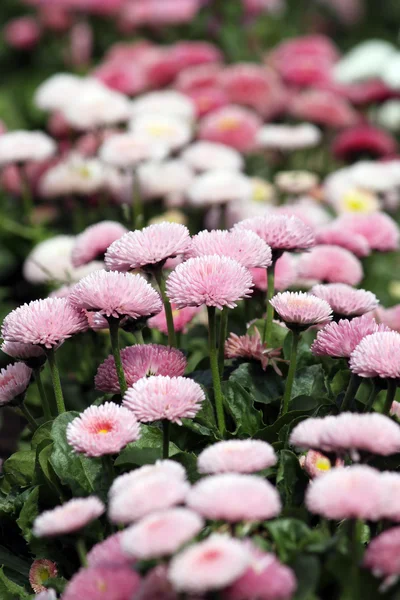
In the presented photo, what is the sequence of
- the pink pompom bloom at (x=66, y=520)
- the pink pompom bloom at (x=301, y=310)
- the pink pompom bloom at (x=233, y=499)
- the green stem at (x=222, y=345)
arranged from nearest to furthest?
the pink pompom bloom at (x=233, y=499) < the pink pompom bloom at (x=66, y=520) < the pink pompom bloom at (x=301, y=310) < the green stem at (x=222, y=345)

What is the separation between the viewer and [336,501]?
1.11 meters

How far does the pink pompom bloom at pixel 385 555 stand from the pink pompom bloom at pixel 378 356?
0.92 feet

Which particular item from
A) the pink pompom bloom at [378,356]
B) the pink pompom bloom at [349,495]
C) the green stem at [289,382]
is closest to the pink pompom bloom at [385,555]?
the pink pompom bloom at [349,495]

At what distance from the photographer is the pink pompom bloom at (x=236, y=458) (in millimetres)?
1217

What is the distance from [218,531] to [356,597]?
0.65ft

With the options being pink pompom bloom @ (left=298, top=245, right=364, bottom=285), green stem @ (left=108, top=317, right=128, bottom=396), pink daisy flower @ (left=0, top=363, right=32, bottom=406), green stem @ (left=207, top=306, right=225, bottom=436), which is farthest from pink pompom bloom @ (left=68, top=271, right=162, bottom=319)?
pink pompom bloom @ (left=298, top=245, right=364, bottom=285)

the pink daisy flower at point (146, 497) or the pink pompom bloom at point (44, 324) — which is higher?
the pink daisy flower at point (146, 497)

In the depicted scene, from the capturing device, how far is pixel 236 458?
1.22 m

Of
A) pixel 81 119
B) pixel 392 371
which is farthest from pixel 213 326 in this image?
pixel 81 119

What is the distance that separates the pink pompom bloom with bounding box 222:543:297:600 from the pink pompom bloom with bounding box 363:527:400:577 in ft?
0.41

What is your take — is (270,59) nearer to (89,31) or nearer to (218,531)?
(89,31)

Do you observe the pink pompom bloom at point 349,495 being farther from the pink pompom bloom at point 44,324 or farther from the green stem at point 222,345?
the green stem at point 222,345

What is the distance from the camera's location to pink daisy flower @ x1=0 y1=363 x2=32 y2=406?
5.50 ft

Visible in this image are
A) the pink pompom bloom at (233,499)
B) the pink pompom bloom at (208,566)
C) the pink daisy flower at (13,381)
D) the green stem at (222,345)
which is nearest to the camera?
the pink pompom bloom at (208,566)
